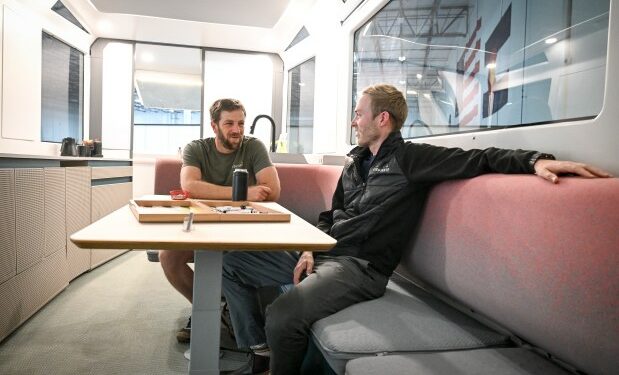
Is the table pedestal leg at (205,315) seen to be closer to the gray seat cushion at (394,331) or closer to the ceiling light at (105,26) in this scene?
the gray seat cushion at (394,331)

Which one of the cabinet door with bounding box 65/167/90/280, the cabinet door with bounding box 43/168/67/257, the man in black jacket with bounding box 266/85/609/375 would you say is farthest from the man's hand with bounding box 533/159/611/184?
the cabinet door with bounding box 65/167/90/280

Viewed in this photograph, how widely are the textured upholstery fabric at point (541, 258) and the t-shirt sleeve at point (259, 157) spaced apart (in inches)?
50.1

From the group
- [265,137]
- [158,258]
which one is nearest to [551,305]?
[158,258]

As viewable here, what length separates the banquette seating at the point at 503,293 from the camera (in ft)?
3.06

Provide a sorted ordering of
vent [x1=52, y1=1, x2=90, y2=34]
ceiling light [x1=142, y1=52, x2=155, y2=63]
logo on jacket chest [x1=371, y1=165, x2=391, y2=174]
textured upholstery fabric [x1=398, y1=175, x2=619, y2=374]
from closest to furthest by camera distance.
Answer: textured upholstery fabric [x1=398, y1=175, x2=619, y2=374] < logo on jacket chest [x1=371, y1=165, x2=391, y2=174] < vent [x1=52, y1=1, x2=90, y2=34] < ceiling light [x1=142, y1=52, x2=155, y2=63]

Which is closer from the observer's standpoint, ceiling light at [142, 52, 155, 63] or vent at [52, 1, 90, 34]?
vent at [52, 1, 90, 34]

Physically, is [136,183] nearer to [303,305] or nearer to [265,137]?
[265,137]

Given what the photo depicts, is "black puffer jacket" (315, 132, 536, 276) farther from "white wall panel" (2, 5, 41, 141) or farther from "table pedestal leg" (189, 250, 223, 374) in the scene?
"white wall panel" (2, 5, 41, 141)

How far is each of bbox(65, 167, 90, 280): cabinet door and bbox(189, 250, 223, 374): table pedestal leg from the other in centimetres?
228

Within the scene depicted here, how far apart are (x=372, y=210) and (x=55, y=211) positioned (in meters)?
2.36

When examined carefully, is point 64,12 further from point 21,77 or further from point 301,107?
point 301,107

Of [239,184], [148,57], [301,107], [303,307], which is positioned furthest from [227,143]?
[148,57]

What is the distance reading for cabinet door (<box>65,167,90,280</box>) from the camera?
3195 mm

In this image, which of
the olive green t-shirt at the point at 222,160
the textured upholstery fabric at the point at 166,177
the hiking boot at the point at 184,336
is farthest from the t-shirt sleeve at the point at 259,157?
the hiking boot at the point at 184,336
